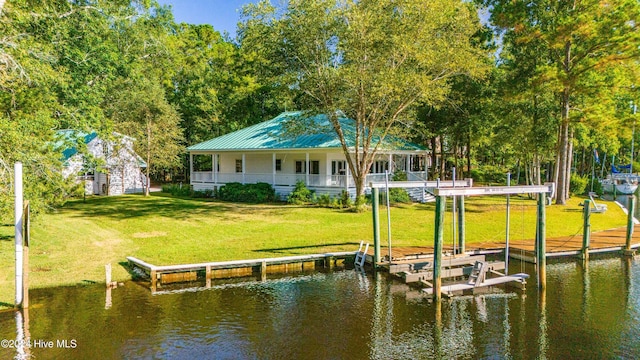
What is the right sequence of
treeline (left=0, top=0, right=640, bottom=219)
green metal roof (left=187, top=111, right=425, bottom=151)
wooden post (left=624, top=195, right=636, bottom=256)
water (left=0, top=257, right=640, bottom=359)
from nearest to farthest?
water (left=0, top=257, right=640, bottom=359) < treeline (left=0, top=0, right=640, bottom=219) < wooden post (left=624, top=195, right=636, bottom=256) < green metal roof (left=187, top=111, right=425, bottom=151)

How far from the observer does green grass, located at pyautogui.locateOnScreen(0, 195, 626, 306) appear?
15547 mm

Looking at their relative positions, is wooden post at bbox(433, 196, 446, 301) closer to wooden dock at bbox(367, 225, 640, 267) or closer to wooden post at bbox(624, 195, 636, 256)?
wooden dock at bbox(367, 225, 640, 267)

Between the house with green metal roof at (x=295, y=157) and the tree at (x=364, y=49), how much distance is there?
3.74m

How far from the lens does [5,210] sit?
1274cm

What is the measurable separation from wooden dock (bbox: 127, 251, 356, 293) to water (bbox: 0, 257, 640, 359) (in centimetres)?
81

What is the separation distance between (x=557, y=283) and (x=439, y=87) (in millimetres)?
13635

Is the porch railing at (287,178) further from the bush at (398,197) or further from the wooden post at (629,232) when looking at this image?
the wooden post at (629,232)

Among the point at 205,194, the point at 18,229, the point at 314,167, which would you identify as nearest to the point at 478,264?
the point at 18,229

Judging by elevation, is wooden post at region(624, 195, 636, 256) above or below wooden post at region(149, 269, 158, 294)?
above

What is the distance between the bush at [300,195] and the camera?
30125 millimetres

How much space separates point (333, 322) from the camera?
1096 centimetres

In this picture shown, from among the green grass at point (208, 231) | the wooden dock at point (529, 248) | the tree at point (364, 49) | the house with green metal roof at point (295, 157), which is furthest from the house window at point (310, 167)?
the wooden dock at point (529, 248)

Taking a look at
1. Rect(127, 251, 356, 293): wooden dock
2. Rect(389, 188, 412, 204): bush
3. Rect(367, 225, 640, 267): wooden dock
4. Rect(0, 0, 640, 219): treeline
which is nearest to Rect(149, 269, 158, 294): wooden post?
Rect(127, 251, 356, 293): wooden dock

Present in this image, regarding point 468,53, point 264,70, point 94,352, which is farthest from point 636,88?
point 94,352
